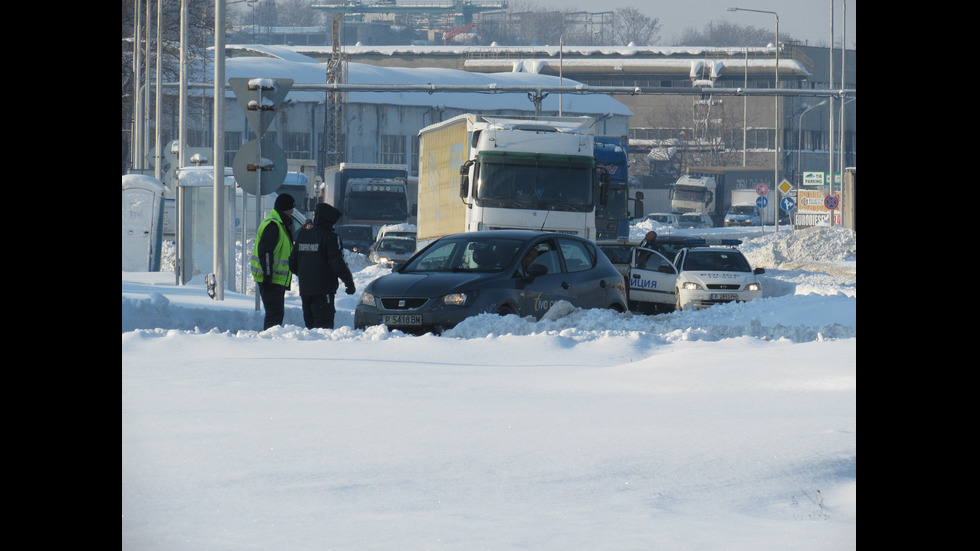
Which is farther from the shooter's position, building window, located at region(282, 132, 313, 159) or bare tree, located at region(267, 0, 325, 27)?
bare tree, located at region(267, 0, 325, 27)

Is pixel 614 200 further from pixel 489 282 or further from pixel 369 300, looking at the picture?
pixel 369 300

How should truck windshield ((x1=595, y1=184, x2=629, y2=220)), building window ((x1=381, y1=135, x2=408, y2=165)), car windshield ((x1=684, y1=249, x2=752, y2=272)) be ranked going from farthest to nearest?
building window ((x1=381, y1=135, x2=408, y2=165)) → truck windshield ((x1=595, y1=184, x2=629, y2=220)) → car windshield ((x1=684, y1=249, x2=752, y2=272))


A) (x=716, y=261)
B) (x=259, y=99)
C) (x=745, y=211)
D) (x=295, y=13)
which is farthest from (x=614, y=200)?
(x=295, y=13)

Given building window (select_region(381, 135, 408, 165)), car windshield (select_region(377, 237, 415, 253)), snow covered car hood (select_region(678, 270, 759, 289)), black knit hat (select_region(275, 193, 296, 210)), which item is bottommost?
snow covered car hood (select_region(678, 270, 759, 289))

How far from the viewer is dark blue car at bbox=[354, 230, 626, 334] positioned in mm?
13477

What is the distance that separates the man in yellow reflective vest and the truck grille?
997mm

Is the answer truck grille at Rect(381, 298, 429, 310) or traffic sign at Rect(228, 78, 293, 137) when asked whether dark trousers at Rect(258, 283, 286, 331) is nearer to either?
truck grille at Rect(381, 298, 429, 310)

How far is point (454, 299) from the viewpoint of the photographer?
13.4m

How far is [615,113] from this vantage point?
106 metres

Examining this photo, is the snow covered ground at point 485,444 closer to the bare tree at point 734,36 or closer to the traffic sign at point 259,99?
the traffic sign at point 259,99

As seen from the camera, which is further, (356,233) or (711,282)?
(356,233)

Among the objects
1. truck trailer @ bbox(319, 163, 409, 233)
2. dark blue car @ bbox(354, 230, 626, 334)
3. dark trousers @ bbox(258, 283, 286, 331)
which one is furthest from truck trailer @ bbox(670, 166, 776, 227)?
dark trousers @ bbox(258, 283, 286, 331)

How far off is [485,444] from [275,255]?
7760mm
